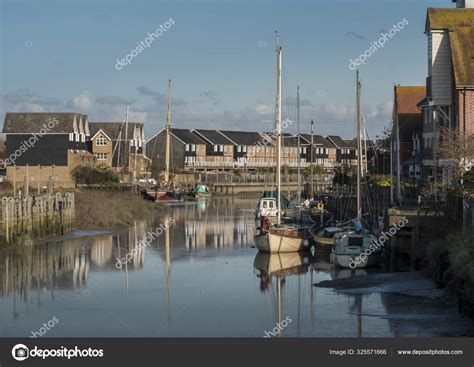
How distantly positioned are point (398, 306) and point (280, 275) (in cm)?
1056

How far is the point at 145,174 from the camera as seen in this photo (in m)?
136

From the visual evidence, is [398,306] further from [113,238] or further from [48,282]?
[113,238]

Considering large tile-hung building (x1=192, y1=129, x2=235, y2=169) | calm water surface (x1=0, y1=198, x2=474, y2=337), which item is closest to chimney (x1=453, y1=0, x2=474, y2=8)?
calm water surface (x1=0, y1=198, x2=474, y2=337)

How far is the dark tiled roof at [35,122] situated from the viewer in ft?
367

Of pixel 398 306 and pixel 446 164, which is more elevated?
pixel 446 164

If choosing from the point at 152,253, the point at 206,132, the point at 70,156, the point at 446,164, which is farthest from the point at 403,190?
the point at 206,132

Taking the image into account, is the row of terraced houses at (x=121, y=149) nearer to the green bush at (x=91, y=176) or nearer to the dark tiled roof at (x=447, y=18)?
the green bush at (x=91, y=176)

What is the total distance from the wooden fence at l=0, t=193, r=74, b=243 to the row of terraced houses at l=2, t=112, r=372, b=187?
45.8 ft
